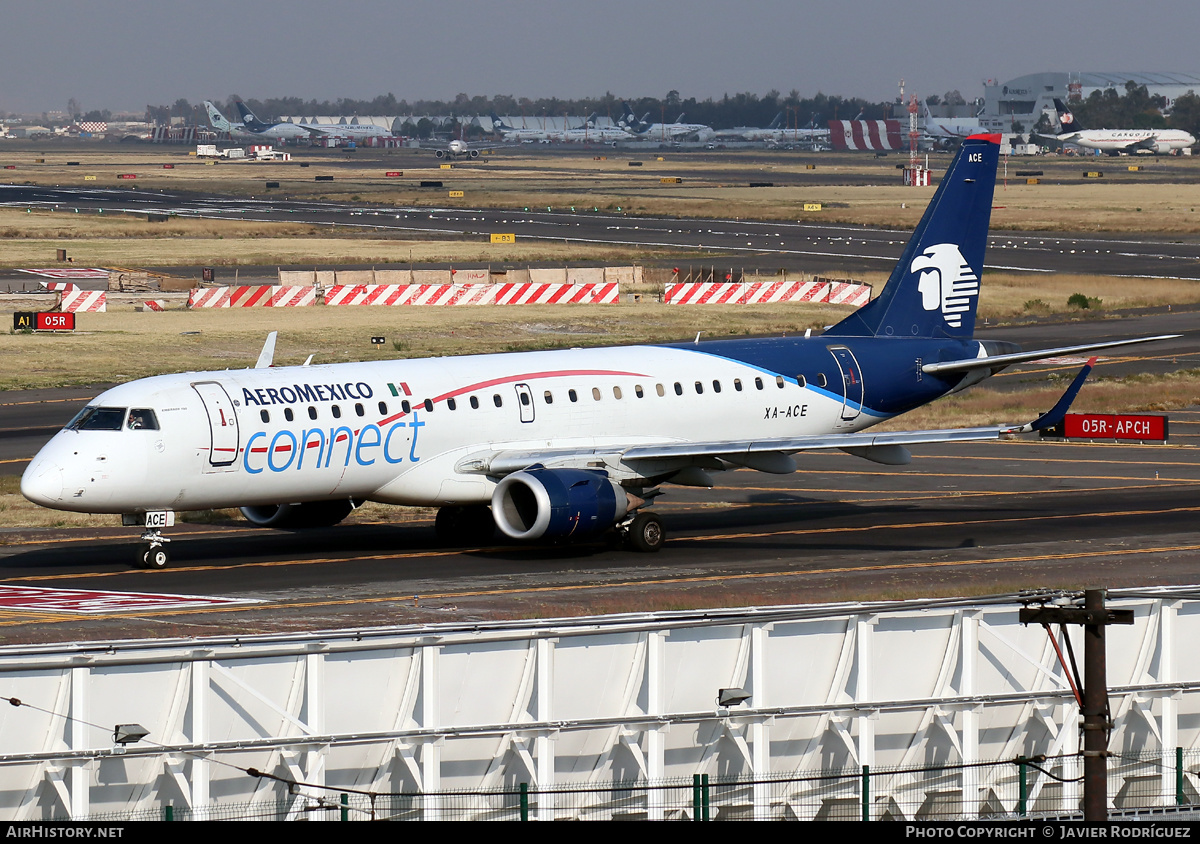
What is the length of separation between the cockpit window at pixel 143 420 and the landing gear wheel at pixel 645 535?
1170 cm

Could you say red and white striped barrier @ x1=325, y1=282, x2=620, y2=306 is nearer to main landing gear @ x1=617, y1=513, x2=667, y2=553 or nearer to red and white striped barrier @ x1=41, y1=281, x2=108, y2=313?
red and white striped barrier @ x1=41, y1=281, x2=108, y2=313

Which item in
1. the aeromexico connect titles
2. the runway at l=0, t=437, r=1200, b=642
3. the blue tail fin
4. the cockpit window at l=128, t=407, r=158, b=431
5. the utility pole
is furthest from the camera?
the blue tail fin

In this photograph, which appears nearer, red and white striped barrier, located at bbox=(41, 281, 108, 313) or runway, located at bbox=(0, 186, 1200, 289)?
red and white striped barrier, located at bbox=(41, 281, 108, 313)

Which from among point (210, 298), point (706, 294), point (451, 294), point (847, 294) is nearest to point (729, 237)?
point (847, 294)

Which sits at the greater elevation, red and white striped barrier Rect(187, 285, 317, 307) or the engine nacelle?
red and white striped barrier Rect(187, 285, 317, 307)

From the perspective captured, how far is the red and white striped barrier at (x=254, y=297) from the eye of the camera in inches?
3780

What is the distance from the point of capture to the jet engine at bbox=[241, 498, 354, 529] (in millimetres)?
41500

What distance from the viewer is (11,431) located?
61250 mm

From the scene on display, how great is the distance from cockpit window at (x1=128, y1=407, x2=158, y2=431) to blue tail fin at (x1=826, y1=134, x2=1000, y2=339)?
20.7 metres

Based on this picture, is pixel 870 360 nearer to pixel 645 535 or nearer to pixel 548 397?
pixel 645 535

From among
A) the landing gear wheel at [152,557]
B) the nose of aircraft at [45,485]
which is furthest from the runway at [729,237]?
the nose of aircraft at [45,485]

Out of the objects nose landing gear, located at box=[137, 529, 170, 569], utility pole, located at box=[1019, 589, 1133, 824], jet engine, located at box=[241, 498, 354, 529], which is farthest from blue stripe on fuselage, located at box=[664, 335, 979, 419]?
utility pole, located at box=[1019, 589, 1133, 824]

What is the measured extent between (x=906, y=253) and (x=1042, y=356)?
6.03m
